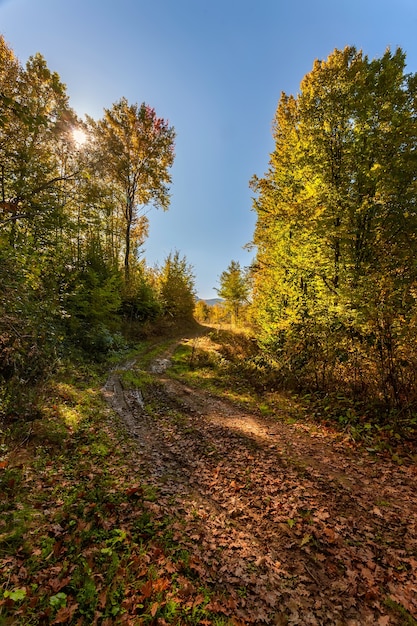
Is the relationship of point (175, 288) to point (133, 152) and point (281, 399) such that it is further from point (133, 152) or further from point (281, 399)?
point (281, 399)

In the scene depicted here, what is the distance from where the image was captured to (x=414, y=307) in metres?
7.19

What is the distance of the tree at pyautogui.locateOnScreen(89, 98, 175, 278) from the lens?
22.4 m

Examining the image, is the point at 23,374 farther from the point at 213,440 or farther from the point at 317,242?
the point at 317,242

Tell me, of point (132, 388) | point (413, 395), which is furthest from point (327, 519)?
point (132, 388)

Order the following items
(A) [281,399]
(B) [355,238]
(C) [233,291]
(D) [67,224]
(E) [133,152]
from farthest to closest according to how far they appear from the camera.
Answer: (C) [233,291], (E) [133,152], (A) [281,399], (B) [355,238], (D) [67,224]

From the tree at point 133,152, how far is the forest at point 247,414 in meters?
8.94

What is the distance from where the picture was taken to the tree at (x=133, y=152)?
22.4 metres

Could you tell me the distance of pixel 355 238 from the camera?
360 inches

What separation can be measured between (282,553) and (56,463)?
4.65m

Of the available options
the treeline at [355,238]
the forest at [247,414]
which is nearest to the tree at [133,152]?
the forest at [247,414]

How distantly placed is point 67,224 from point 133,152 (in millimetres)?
19683

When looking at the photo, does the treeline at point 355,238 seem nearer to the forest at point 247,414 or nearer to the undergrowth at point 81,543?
the forest at point 247,414

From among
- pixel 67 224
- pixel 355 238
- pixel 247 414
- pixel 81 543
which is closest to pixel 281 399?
pixel 247 414

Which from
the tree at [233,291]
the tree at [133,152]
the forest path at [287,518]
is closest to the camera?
the forest path at [287,518]
